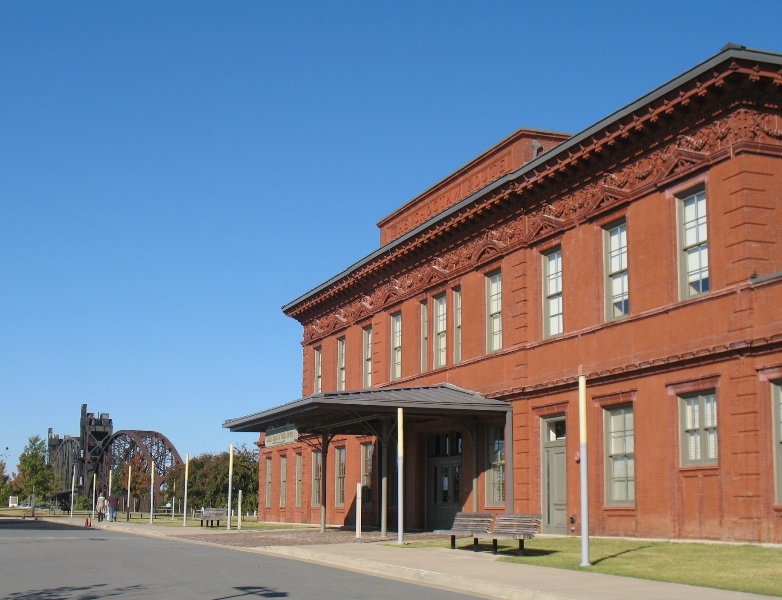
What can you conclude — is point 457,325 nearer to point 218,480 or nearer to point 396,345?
point 396,345

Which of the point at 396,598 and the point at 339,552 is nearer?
the point at 396,598

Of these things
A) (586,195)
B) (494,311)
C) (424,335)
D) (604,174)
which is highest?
(604,174)

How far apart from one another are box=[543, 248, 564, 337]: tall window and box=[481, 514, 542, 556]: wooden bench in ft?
27.6

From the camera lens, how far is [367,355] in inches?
1677

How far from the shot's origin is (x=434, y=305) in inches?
1430

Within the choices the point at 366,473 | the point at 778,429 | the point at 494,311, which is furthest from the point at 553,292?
the point at 366,473

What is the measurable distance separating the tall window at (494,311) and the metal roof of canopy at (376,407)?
1702 millimetres

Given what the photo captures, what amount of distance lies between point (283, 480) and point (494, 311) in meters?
23.9

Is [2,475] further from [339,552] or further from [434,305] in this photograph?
[339,552]

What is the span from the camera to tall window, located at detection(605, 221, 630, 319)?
2612 cm

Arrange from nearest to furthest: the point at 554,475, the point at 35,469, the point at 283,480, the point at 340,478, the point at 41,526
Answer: the point at 554,475
the point at 340,478
the point at 41,526
the point at 283,480
the point at 35,469

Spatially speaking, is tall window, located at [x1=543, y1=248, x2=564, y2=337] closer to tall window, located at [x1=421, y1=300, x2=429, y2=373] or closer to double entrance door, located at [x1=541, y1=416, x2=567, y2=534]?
double entrance door, located at [x1=541, y1=416, x2=567, y2=534]

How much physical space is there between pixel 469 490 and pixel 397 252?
9.82 m

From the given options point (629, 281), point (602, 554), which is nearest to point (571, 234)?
point (629, 281)
